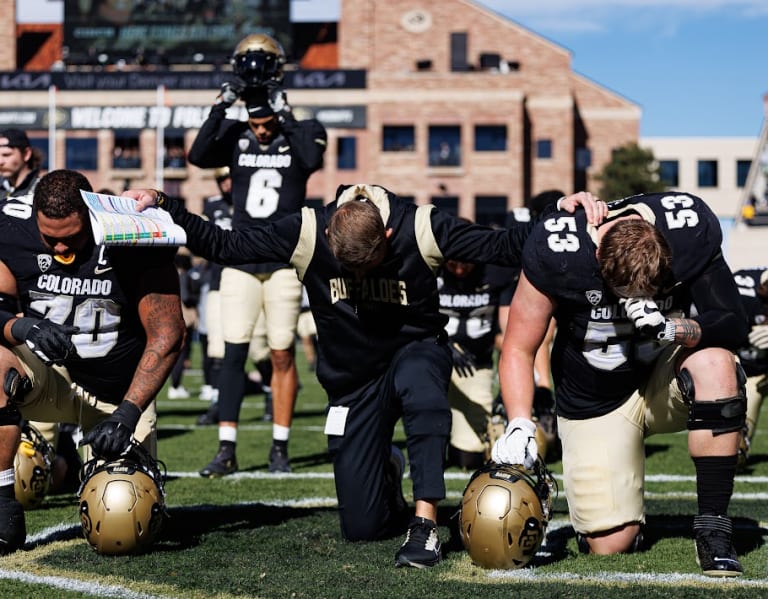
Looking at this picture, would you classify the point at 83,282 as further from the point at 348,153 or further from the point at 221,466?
the point at 348,153

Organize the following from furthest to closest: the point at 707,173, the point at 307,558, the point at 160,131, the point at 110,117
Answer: the point at 707,173 → the point at 110,117 → the point at 160,131 → the point at 307,558

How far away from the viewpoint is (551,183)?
164 ft

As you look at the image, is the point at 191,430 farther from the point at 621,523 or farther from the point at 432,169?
the point at 432,169

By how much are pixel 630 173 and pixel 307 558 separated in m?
45.5

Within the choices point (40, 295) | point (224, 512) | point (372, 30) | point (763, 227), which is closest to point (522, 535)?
point (224, 512)

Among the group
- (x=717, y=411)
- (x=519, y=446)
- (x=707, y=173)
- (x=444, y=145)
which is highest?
(x=707, y=173)

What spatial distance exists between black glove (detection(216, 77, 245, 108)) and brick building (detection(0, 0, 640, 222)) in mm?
39683

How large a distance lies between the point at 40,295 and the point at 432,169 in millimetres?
43828

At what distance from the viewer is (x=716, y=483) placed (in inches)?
168

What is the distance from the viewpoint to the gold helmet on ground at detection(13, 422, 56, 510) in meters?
5.43

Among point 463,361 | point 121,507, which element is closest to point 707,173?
point 463,361

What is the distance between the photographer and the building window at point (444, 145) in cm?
4838

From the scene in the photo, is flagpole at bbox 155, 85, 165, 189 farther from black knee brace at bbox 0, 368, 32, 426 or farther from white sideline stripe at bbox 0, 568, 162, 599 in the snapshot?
white sideline stripe at bbox 0, 568, 162, 599

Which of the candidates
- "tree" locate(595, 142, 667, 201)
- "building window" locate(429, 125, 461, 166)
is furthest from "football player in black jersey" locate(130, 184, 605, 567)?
"tree" locate(595, 142, 667, 201)
